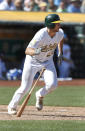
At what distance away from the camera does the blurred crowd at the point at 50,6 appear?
15.3 meters

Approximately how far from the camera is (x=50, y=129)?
5902 mm

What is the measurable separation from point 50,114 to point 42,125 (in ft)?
4.58

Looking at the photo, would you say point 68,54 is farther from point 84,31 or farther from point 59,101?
point 59,101

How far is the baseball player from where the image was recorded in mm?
7266

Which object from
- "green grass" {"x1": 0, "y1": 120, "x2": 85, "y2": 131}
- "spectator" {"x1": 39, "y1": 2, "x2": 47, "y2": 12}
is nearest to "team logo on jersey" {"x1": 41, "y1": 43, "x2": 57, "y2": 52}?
"green grass" {"x1": 0, "y1": 120, "x2": 85, "y2": 131}

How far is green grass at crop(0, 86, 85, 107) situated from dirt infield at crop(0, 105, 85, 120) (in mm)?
696

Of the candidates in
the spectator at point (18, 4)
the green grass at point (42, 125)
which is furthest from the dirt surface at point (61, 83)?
the green grass at point (42, 125)

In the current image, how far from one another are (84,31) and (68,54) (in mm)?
1144

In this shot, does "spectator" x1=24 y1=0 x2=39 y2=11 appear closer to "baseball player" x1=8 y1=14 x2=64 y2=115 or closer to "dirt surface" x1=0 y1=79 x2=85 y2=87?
"dirt surface" x1=0 y1=79 x2=85 y2=87

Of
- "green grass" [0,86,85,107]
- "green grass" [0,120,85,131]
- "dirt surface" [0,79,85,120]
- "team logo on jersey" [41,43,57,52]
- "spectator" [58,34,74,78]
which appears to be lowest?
"spectator" [58,34,74,78]

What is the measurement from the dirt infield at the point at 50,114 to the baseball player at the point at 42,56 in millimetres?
304

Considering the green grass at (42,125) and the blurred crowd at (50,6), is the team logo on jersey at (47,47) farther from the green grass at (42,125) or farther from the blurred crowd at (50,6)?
the blurred crowd at (50,6)

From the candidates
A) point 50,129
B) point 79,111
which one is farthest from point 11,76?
point 50,129

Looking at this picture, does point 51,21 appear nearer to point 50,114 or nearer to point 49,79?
point 49,79
